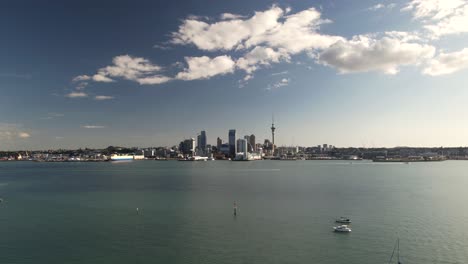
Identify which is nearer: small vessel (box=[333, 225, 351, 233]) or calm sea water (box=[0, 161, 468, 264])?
calm sea water (box=[0, 161, 468, 264])

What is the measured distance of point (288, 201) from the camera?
66500mm

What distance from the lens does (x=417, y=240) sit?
38.7 m

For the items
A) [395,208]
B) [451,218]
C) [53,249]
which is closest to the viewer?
[53,249]

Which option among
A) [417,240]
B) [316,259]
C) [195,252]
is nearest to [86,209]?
[195,252]

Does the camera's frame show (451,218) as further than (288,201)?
No

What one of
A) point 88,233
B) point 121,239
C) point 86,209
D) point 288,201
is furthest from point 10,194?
point 288,201

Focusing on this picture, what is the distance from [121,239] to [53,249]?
6683 mm

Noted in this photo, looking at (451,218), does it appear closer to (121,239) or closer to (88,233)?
(121,239)

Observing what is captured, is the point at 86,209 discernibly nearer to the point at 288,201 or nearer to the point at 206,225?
the point at 206,225

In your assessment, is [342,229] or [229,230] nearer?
[342,229]

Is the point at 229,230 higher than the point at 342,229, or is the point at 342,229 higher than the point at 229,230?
the point at 342,229

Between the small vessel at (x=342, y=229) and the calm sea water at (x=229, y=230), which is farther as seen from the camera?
the small vessel at (x=342, y=229)

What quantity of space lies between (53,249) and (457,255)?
130 ft

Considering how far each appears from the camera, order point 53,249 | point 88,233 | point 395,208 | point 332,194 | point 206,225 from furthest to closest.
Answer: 1. point 332,194
2. point 395,208
3. point 206,225
4. point 88,233
5. point 53,249
